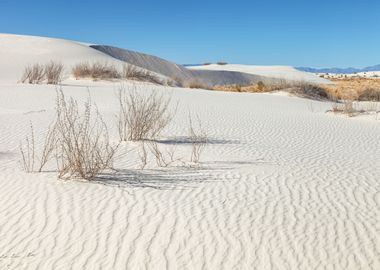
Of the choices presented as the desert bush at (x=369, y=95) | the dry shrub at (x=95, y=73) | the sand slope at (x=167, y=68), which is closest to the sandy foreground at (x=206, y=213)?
the dry shrub at (x=95, y=73)

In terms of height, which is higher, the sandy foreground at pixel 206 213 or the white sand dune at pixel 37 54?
the white sand dune at pixel 37 54

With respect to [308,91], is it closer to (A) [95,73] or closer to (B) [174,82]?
(B) [174,82]

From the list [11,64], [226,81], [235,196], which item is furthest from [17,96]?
[226,81]

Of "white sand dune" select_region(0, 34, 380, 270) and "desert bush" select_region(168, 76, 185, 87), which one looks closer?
"white sand dune" select_region(0, 34, 380, 270)

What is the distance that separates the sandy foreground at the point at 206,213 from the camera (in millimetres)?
3418

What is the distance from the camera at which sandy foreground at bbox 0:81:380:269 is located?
11.2 ft

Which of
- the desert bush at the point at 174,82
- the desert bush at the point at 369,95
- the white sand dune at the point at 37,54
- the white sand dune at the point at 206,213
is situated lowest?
the white sand dune at the point at 206,213

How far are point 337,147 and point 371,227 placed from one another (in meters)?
4.43

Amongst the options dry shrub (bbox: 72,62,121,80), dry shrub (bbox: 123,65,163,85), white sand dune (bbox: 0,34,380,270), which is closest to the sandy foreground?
white sand dune (bbox: 0,34,380,270)

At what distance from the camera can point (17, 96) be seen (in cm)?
→ 1519

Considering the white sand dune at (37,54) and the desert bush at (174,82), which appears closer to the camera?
the desert bush at (174,82)

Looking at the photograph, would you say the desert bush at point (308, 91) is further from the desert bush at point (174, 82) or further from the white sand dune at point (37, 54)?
the white sand dune at point (37, 54)

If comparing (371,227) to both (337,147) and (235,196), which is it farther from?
(337,147)

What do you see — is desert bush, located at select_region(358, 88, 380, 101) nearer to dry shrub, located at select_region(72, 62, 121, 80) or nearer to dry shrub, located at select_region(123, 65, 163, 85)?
dry shrub, located at select_region(123, 65, 163, 85)
